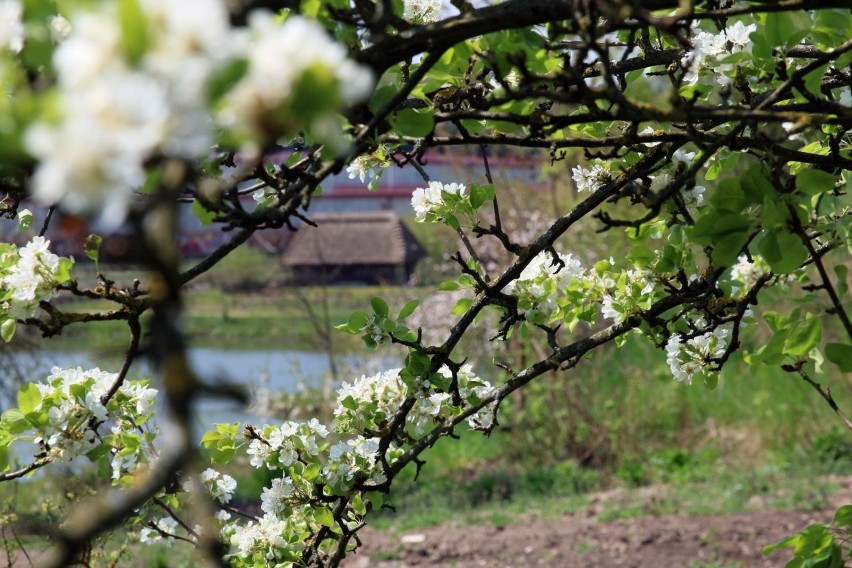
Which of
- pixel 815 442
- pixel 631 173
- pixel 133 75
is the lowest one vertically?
pixel 133 75

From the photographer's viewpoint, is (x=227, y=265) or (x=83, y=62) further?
(x=227, y=265)

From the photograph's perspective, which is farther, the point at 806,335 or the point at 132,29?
the point at 806,335

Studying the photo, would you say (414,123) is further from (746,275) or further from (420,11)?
(746,275)

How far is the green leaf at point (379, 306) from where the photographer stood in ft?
5.47

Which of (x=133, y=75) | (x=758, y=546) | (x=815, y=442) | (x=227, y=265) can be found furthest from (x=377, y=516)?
(x=227, y=265)

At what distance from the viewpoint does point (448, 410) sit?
71.0 inches

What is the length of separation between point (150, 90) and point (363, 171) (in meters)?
1.16

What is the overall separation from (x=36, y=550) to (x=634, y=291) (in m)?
4.40

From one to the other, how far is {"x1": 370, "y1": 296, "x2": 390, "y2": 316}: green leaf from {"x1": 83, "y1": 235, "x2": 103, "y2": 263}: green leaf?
0.49 m

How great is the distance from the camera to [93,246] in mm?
1387

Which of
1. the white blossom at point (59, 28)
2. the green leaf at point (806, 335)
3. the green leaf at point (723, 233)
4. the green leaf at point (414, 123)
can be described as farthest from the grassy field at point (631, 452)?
the white blossom at point (59, 28)

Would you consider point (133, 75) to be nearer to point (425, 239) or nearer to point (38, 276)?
point (38, 276)

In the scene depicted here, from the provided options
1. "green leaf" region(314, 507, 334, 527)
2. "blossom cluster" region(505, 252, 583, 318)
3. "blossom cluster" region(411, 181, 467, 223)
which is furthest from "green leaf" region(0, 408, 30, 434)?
"blossom cluster" region(505, 252, 583, 318)

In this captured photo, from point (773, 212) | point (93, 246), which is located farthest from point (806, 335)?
point (93, 246)
